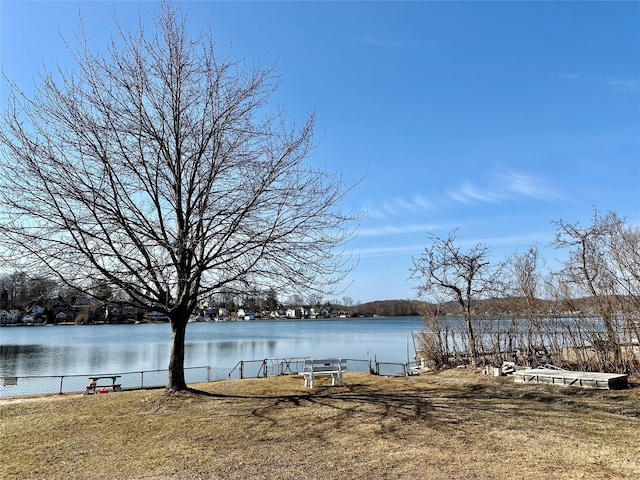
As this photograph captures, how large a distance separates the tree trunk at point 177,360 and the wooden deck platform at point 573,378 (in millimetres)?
9627

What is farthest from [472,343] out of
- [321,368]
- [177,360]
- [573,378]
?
[177,360]

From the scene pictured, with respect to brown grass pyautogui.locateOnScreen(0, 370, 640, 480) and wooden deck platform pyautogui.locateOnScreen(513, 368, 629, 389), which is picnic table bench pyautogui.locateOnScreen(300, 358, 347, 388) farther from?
wooden deck platform pyautogui.locateOnScreen(513, 368, 629, 389)

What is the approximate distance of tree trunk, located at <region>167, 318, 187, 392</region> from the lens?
36.6 feet

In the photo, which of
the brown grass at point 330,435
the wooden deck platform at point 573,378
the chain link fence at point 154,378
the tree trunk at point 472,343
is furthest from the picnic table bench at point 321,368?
the tree trunk at point 472,343

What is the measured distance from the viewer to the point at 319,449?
22.7ft

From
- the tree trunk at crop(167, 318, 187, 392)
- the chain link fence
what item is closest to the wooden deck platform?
the chain link fence

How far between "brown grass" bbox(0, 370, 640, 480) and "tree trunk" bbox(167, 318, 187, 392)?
0.39 metres

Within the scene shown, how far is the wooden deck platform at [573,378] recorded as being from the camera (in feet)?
38.1

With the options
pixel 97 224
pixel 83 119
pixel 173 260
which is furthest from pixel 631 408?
pixel 83 119

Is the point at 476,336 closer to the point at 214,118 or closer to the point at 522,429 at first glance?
the point at 522,429

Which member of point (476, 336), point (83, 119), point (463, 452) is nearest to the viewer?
point (463, 452)

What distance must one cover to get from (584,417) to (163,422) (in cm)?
823

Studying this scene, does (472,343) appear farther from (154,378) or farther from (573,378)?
(154,378)

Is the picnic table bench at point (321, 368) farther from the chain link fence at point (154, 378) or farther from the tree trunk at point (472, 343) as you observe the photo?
the tree trunk at point (472, 343)
